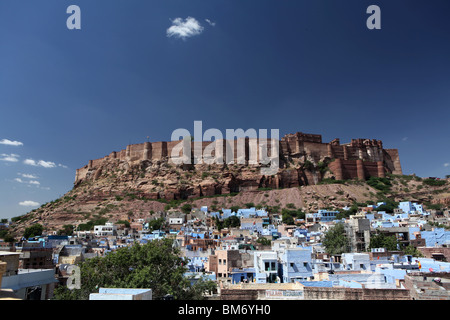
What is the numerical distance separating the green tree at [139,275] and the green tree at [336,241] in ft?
44.8

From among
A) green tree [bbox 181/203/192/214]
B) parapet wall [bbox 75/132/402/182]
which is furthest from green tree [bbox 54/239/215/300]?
parapet wall [bbox 75/132/402/182]

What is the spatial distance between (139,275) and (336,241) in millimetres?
16879

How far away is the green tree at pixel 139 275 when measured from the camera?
9.74 m

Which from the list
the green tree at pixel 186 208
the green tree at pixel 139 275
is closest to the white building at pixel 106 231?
the green tree at pixel 186 208

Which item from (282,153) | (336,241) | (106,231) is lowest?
(336,241)

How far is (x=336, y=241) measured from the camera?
75.6 ft

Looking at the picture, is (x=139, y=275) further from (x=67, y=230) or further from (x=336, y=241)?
(x=67, y=230)

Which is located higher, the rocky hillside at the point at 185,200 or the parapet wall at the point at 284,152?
the parapet wall at the point at 284,152

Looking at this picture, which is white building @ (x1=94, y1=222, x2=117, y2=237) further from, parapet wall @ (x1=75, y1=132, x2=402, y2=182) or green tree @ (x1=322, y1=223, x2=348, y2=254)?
parapet wall @ (x1=75, y1=132, x2=402, y2=182)

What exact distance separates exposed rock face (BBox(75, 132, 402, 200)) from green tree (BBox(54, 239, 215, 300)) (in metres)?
46.2

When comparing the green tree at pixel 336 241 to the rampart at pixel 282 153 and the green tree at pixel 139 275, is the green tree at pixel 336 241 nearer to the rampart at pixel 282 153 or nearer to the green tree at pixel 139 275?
the green tree at pixel 139 275

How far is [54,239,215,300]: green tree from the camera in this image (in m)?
9.74

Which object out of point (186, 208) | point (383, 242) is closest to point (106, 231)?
point (186, 208)
